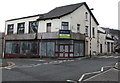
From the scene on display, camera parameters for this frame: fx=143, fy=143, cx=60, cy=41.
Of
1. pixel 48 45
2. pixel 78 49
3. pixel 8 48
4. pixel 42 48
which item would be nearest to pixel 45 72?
pixel 48 45

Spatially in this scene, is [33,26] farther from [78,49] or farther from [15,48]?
[78,49]

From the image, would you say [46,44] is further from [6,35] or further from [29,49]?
[6,35]

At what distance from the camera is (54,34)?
2375 cm

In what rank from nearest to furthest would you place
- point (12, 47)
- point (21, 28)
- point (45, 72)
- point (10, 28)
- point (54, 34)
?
point (45, 72) < point (54, 34) < point (21, 28) < point (12, 47) < point (10, 28)

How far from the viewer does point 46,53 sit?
2456cm

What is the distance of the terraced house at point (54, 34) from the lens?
23609 millimetres

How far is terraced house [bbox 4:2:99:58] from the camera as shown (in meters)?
23.6

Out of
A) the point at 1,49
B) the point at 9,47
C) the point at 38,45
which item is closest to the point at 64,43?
the point at 38,45

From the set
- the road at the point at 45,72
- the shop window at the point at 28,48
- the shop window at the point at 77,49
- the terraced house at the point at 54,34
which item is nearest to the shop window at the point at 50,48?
the terraced house at the point at 54,34

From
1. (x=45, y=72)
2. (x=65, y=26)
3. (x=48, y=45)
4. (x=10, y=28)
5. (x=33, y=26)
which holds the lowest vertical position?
(x=45, y=72)

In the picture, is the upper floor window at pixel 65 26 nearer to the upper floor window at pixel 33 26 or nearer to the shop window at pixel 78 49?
the shop window at pixel 78 49

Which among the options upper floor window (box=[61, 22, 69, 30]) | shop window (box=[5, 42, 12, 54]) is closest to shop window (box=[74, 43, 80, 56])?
upper floor window (box=[61, 22, 69, 30])

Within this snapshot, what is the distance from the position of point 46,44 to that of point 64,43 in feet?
10.8

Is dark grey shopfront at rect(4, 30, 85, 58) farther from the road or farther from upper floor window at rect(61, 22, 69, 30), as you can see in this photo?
the road
